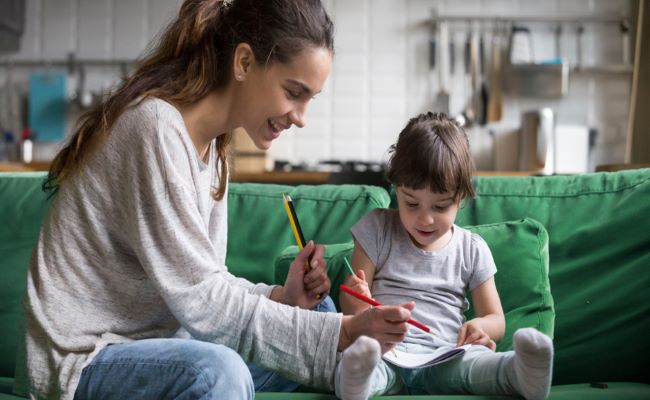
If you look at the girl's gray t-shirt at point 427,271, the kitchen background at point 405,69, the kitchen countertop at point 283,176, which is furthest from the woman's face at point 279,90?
the kitchen background at point 405,69

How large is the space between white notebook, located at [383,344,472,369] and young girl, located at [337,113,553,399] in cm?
3

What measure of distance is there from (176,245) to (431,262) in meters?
0.61

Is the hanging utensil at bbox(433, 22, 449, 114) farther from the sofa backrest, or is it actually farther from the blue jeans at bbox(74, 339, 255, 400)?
the blue jeans at bbox(74, 339, 255, 400)

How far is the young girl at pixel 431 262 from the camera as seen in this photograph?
1523 mm

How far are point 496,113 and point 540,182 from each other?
2.70m

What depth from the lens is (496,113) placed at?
4.59m

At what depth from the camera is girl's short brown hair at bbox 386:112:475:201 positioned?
161 centimetres

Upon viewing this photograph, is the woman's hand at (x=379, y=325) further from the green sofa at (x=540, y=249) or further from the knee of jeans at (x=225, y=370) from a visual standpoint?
the green sofa at (x=540, y=249)

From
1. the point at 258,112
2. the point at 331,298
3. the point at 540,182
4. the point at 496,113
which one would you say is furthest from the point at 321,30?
the point at 496,113

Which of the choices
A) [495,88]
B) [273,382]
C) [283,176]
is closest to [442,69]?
[495,88]

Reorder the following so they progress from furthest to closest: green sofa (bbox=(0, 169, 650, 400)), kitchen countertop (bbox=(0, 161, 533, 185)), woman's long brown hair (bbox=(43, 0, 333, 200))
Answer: kitchen countertop (bbox=(0, 161, 533, 185)) < green sofa (bbox=(0, 169, 650, 400)) < woman's long brown hair (bbox=(43, 0, 333, 200))

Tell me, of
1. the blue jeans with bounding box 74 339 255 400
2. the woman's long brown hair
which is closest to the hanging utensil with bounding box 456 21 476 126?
the woman's long brown hair

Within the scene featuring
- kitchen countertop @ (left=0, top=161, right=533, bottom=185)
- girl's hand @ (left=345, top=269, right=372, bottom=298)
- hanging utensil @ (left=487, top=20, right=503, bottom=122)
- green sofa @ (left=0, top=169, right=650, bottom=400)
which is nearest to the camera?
girl's hand @ (left=345, top=269, right=372, bottom=298)

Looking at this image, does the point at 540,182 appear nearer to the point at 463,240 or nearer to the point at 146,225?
the point at 463,240
